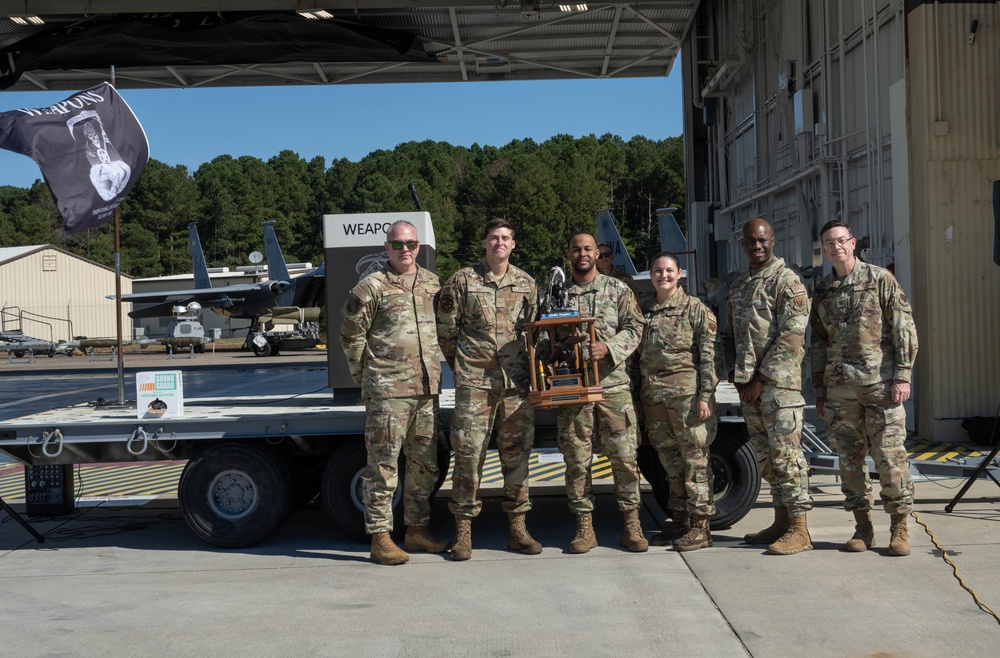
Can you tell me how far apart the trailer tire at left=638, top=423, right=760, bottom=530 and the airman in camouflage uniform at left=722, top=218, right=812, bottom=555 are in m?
0.44

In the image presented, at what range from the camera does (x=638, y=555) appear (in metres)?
5.66

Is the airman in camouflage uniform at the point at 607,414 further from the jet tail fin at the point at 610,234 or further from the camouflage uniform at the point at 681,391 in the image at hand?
the jet tail fin at the point at 610,234

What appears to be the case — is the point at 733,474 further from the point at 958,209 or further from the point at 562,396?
the point at 958,209

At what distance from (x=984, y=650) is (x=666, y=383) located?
7.59 ft

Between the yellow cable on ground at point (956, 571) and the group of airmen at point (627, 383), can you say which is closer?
the yellow cable on ground at point (956, 571)

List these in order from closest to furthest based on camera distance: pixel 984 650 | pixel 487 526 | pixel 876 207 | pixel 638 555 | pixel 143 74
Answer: pixel 984 650, pixel 638 555, pixel 487 526, pixel 876 207, pixel 143 74

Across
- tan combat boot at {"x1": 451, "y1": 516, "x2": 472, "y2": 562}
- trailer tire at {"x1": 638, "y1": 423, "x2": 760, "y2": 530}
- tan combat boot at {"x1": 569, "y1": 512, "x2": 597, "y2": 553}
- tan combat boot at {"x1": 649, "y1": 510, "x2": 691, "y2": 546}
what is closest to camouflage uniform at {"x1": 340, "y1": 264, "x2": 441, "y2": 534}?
tan combat boot at {"x1": 451, "y1": 516, "x2": 472, "y2": 562}

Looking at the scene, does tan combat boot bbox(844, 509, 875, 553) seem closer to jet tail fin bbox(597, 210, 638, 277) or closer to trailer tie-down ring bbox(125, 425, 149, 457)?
trailer tie-down ring bbox(125, 425, 149, 457)

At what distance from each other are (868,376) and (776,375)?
543mm

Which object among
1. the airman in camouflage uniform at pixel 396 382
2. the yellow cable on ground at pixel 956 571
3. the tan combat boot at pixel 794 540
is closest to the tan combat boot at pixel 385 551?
the airman in camouflage uniform at pixel 396 382

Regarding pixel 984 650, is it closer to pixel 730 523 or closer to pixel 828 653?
pixel 828 653

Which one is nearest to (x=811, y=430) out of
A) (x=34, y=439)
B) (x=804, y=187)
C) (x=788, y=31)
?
(x=34, y=439)

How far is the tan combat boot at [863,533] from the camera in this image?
564 cm

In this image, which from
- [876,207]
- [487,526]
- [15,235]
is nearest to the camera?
[487,526]
